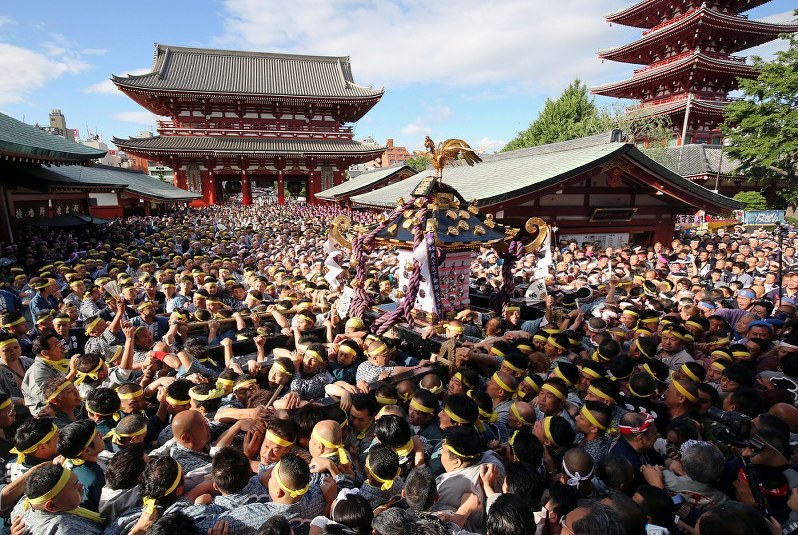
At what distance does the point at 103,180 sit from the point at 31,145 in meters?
10.9

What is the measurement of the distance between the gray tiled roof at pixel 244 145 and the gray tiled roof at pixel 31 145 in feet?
48.9

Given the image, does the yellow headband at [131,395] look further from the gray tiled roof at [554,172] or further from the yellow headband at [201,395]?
the gray tiled roof at [554,172]

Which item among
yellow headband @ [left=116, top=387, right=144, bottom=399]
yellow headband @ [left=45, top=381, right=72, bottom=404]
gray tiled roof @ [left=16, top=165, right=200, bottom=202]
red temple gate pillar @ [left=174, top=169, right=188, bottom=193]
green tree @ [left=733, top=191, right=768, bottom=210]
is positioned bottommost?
yellow headband @ [left=116, top=387, right=144, bottom=399]

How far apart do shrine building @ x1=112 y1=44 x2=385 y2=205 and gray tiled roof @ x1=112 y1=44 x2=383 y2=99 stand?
8cm

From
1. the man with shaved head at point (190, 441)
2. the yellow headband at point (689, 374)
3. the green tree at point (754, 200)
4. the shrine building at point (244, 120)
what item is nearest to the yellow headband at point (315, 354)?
the man with shaved head at point (190, 441)

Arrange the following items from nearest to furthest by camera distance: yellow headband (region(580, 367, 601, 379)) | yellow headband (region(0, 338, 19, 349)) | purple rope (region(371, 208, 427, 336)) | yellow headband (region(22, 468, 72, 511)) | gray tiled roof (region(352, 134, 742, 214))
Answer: yellow headband (region(22, 468, 72, 511)) < yellow headband (region(580, 367, 601, 379)) < yellow headband (region(0, 338, 19, 349)) < purple rope (region(371, 208, 427, 336)) < gray tiled roof (region(352, 134, 742, 214))

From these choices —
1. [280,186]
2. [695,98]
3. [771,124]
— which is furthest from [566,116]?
[280,186]

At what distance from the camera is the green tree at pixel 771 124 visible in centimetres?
2191

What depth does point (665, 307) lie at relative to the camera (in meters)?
6.84

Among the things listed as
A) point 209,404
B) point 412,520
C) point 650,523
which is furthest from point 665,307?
point 209,404

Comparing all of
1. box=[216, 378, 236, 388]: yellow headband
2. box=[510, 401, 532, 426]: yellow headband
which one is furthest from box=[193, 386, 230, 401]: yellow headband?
box=[510, 401, 532, 426]: yellow headband

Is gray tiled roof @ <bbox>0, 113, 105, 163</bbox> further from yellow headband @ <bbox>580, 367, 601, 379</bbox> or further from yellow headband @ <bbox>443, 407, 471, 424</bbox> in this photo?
yellow headband @ <bbox>580, 367, 601, 379</bbox>

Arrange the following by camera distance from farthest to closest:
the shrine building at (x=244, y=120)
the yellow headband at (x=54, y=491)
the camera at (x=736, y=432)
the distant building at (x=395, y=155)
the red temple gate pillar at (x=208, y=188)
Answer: the distant building at (x=395, y=155)
the red temple gate pillar at (x=208, y=188)
the shrine building at (x=244, y=120)
the camera at (x=736, y=432)
the yellow headband at (x=54, y=491)

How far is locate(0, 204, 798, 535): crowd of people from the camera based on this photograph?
2.39 m
